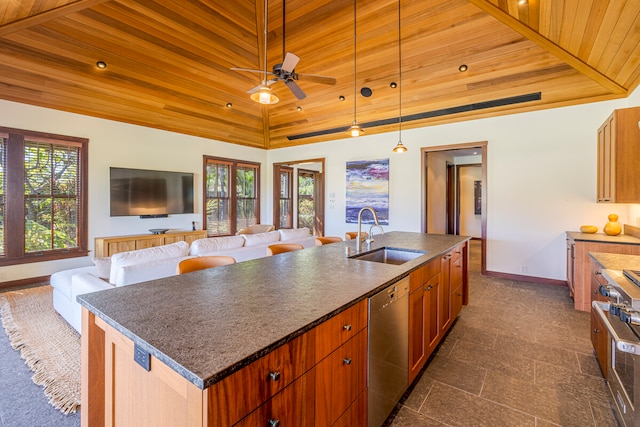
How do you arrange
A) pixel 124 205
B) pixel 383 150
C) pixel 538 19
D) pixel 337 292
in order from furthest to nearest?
pixel 383 150, pixel 124 205, pixel 538 19, pixel 337 292

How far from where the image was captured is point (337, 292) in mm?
1381

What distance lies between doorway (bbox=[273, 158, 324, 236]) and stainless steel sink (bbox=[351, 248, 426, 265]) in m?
4.75

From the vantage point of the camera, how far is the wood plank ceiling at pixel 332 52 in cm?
Answer: 316

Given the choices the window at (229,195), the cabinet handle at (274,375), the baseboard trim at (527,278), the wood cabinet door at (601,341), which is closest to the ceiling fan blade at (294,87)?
the cabinet handle at (274,375)

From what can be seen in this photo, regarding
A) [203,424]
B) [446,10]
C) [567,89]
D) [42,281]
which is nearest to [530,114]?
[567,89]

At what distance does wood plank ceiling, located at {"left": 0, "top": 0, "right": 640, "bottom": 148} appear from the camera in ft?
10.4

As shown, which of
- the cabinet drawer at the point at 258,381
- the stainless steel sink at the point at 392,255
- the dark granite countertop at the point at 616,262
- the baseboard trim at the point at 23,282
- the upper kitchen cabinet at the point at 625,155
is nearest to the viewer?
the cabinet drawer at the point at 258,381

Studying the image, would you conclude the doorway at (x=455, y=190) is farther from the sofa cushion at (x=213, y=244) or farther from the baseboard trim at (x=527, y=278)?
the sofa cushion at (x=213, y=244)

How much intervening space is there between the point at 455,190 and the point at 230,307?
848cm

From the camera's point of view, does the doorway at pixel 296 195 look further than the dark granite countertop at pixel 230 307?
Yes

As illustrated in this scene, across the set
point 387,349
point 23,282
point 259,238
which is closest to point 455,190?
point 259,238

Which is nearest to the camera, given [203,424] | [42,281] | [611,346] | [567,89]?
[203,424]

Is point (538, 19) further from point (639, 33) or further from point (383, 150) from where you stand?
point (383, 150)

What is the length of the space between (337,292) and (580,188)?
483 centimetres
